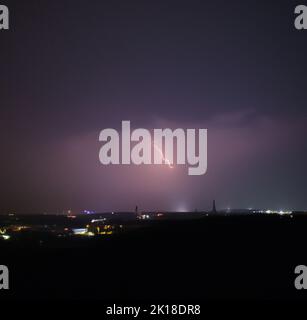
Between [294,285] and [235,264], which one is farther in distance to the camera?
[235,264]

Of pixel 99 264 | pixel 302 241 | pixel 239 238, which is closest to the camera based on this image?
pixel 99 264

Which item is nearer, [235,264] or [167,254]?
[235,264]
